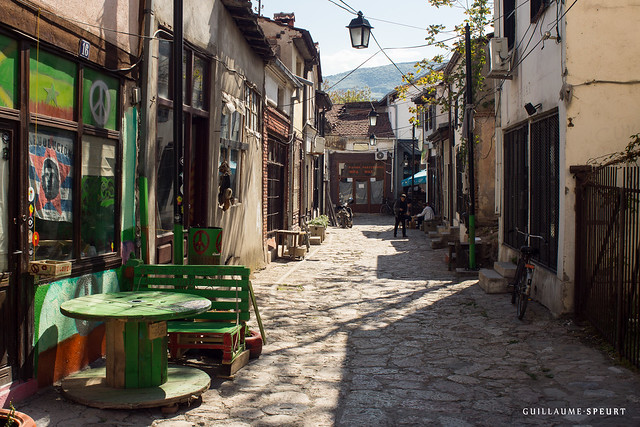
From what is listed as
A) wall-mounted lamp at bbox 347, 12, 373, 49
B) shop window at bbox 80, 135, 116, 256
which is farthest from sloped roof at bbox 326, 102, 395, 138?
shop window at bbox 80, 135, 116, 256

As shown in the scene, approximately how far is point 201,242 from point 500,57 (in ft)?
23.9

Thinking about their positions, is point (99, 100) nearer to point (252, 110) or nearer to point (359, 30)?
point (252, 110)

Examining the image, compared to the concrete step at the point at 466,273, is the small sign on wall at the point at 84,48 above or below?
above

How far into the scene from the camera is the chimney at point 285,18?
2173 centimetres

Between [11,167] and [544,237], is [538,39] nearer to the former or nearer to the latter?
[544,237]

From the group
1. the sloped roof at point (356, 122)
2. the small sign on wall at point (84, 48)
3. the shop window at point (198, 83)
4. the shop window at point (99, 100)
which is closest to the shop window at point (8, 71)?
the small sign on wall at point (84, 48)

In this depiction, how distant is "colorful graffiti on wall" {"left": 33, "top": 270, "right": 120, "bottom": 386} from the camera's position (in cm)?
511

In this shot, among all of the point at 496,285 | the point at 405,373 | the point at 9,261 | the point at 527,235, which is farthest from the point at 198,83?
the point at 496,285

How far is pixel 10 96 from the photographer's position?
15.4 feet

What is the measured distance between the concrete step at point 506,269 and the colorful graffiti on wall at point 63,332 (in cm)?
719

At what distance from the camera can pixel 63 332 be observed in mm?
5449

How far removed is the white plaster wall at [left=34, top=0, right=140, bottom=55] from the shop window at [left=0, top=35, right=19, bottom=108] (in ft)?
1.60

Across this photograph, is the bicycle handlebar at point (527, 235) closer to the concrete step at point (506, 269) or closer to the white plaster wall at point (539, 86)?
the white plaster wall at point (539, 86)

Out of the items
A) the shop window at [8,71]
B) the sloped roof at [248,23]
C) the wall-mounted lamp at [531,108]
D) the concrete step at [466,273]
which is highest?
the sloped roof at [248,23]
